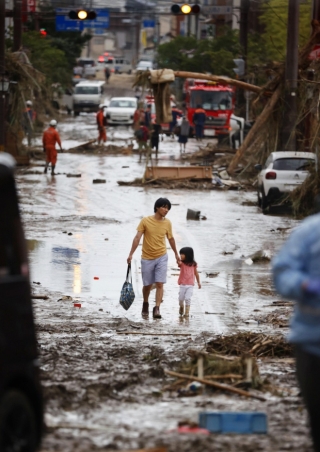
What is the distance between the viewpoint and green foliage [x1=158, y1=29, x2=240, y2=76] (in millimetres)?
56309

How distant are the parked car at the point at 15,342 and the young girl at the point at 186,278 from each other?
738 cm

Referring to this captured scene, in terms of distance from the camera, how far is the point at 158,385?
9.07 m

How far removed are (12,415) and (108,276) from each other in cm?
1074

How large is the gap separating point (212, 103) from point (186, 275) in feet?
141

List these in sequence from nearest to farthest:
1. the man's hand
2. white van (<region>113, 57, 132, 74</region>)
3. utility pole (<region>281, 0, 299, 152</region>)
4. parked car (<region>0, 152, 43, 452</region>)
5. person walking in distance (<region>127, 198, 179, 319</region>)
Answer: the man's hand → parked car (<region>0, 152, 43, 452</region>) → person walking in distance (<region>127, 198, 179, 319</region>) → utility pole (<region>281, 0, 299, 152</region>) → white van (<region>113, 57, 132, 74</region>)

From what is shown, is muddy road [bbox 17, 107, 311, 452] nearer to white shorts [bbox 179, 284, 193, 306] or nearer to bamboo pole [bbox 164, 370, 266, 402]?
bamboo pole [bbox 164, 370, 266, 402]

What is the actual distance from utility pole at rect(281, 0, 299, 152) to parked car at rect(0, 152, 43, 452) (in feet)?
84.5

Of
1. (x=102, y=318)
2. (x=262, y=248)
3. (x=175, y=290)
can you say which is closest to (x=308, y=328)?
(x=102, y=318)

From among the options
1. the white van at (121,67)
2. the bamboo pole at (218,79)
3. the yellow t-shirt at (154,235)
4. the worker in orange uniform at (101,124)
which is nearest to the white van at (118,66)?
the white van at (121,67)

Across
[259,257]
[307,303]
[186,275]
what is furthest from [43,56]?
[307,303]

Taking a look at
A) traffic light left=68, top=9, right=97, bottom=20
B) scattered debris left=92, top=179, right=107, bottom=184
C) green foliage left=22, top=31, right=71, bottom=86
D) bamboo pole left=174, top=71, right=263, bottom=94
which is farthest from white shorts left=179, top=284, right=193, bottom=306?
green foliage left=22, top=31, right=71, bottom=86

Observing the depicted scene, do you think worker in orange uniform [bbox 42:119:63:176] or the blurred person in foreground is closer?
the blurred person in foreground

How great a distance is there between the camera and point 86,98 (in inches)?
2832

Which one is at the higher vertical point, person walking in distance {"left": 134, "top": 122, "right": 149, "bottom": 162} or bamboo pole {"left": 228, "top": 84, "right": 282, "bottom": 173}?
bamboo pole {"left": 228, "top": 84, "right": 282, "bottom": 173}
